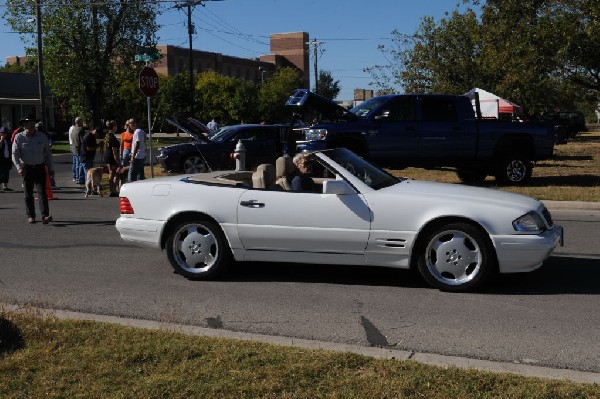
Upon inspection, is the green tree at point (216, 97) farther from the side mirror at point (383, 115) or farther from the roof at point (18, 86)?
the side mirror at point (383, 115)

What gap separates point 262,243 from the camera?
6.81 meters

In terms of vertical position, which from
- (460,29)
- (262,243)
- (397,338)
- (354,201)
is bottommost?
(397,338)

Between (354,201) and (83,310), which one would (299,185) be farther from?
(83,310)

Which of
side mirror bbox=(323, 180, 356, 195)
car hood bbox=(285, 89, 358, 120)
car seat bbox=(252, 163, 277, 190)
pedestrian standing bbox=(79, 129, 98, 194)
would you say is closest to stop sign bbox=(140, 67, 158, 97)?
pedestrian standing bbox=(79, 129, 98, 194)

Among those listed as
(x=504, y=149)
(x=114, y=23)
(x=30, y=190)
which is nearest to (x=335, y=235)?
(x=30, y=190)

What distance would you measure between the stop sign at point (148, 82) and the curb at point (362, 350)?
10.3 meters

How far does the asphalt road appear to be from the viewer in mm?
5117

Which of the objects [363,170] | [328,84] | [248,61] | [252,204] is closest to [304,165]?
[363,170]

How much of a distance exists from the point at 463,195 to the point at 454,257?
631 millimetres

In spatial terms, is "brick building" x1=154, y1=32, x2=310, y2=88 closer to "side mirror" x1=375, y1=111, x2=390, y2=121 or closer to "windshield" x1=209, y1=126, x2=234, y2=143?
"windshield" x1=209, y1=126, x2=234, y2=143

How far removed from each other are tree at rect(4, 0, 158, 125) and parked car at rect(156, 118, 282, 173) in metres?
25.0

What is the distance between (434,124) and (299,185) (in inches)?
372

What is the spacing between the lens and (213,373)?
13.7 feet

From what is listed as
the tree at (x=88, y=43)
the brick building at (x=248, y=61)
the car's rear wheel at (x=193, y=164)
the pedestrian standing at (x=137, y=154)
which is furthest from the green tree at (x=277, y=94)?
the pedestrian standing at (x=137, y=154)
